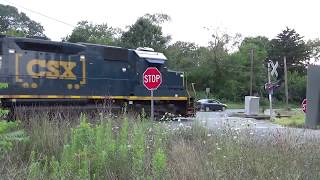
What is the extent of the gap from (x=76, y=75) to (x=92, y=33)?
61.2 m

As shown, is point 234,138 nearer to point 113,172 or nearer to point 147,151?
point 147,151

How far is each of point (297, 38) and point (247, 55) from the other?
1785cm

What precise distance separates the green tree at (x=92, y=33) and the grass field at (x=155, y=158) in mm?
64376

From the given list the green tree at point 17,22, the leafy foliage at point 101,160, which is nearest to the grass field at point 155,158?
the leafy foliage at point 101,160

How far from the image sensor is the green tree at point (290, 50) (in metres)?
94.9

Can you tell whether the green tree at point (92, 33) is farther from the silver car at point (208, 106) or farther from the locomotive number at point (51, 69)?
the locomotive number at point (51, 69)

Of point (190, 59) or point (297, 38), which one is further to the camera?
point (297, 38)

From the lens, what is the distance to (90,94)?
22.4 m

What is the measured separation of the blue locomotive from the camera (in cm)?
1991

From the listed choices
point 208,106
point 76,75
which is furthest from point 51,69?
point 208,106

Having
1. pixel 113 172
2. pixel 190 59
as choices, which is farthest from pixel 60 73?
pixel 190 59

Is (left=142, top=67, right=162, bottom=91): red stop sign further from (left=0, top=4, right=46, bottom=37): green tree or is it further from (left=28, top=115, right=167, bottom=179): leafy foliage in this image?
(left=0, top=4, right=46, bottom=37): green tree

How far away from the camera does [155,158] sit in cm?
521

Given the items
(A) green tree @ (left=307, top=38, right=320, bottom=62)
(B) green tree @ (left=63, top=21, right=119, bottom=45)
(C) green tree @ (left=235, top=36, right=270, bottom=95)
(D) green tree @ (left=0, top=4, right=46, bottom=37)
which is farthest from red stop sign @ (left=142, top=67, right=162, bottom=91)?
(A) green tree @ (left=307, top=38, right=320, bottom=62)
